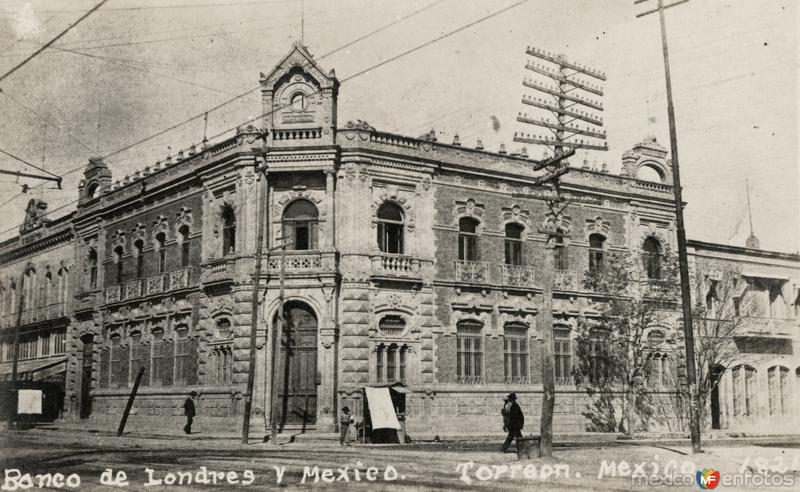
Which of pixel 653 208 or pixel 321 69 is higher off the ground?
pixel 321 69

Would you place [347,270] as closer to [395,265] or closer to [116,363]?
[395,265]

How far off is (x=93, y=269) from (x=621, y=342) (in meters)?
25.2

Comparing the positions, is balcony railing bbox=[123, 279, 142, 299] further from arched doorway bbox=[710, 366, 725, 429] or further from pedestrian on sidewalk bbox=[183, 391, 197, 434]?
arched doorway bbox=[710, 366, 725, 429]

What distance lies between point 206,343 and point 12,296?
22256mm

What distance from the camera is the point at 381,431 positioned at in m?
27.2

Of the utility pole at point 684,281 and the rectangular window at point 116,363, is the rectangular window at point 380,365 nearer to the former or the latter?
the utility pole at point 684,281

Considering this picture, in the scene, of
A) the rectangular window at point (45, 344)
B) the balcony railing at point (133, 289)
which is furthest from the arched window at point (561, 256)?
the rectangular window at point (45, 344)

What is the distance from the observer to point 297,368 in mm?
29328

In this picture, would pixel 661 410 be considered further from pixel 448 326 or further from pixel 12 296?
pixel 12 296

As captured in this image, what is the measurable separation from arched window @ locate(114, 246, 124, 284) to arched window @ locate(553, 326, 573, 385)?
65.7 feet

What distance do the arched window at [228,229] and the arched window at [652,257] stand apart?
18210mm

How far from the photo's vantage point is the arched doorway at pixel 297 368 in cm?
2891

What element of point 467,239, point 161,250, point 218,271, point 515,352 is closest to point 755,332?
point 515,352

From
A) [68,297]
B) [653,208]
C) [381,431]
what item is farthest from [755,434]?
[68,297]
